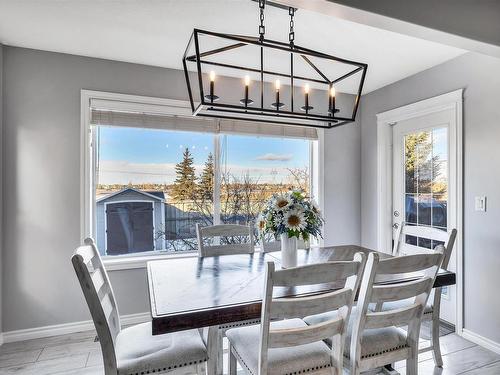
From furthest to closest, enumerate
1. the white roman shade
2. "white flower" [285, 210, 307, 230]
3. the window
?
1. the window
2. the white roman shade
3. "white flower" [285, 210, 307, 230]

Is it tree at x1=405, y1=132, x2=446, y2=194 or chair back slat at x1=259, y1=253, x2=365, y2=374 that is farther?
tree at x1=405, y1=132, x2=446, y2=194

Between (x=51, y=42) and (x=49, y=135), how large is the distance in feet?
2.54

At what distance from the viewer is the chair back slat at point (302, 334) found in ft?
4.41

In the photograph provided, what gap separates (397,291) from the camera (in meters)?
1.55

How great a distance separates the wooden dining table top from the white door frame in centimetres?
111

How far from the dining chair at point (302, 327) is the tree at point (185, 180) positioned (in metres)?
1.96

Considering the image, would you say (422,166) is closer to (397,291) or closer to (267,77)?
(267,77)

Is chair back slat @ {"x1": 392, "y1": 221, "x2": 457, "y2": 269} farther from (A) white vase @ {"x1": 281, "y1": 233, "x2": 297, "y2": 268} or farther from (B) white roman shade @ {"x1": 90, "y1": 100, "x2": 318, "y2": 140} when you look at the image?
(B) white roman shade @ {"x1": 90, "y1": 100, "x2": 318, "y2": 140}

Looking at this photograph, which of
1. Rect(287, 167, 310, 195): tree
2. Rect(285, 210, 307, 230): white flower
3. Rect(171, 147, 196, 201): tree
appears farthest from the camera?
Rect(287, 167, 310, 195): tree

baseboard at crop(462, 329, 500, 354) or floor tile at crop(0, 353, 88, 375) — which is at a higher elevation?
baseboard at crop(462, 329, 500, 354)

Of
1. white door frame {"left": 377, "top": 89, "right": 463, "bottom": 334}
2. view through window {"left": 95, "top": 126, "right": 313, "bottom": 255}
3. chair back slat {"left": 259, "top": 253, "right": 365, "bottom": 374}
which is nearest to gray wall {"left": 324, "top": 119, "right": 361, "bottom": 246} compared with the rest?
white door frame {"left": 377, "top": 89, "right": 463, "bottom": 334}

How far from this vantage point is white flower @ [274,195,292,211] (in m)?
2.04

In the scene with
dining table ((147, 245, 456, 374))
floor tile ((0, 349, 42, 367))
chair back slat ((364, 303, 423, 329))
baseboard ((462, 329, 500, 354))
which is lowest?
floor tile ((0, 349, 42, 367))

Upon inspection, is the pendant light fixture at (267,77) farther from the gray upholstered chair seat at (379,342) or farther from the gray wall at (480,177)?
the gray upholstered chair seat at (379,342)
